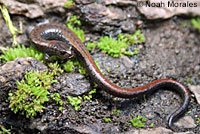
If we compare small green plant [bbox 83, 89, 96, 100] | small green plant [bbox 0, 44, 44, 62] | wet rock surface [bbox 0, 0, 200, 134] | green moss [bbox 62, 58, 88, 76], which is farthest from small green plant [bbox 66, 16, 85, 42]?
small green plant [bbox 83, 89, 96, 100]

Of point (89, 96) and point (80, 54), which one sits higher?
A: point (80, 54)

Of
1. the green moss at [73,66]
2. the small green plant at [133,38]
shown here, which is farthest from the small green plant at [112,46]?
the green moss at [73,66]

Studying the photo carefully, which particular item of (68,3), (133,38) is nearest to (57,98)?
(133,38)

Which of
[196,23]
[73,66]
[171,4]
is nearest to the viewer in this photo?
[73,66]

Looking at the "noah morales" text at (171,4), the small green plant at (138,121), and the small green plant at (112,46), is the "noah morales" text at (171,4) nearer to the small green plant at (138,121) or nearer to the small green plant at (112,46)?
the small green plant at (112,46)

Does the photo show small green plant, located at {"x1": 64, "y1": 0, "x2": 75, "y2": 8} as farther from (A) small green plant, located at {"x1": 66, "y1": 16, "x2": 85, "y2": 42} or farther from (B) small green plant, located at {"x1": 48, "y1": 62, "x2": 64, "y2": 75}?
(B) small green plant, located at {"x1": 48, "y1": 62, "x2": 64, "y2": 75}

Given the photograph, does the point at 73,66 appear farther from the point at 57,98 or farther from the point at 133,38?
the point at 133,38
